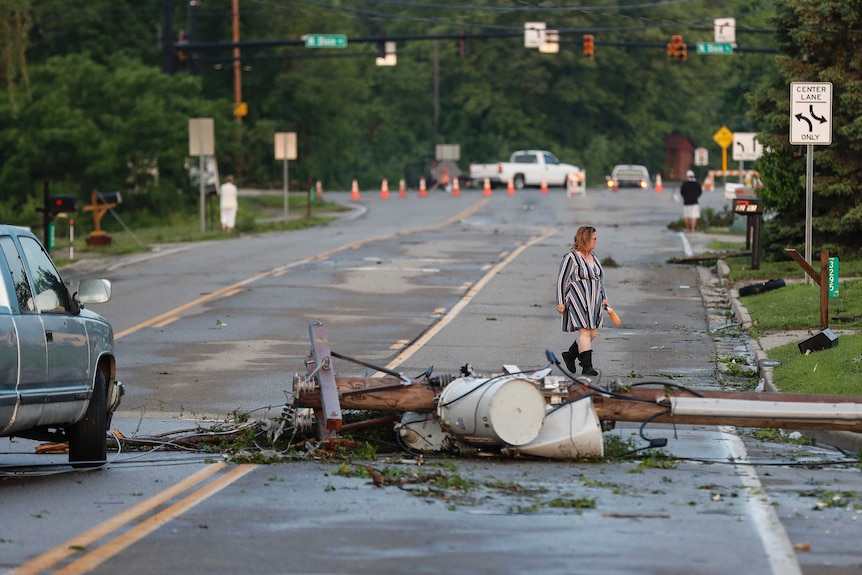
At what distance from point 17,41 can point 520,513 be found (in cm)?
4630

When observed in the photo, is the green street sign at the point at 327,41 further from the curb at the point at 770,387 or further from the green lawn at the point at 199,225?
the curb at the point at 770,387

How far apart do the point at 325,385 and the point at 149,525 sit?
2688mm

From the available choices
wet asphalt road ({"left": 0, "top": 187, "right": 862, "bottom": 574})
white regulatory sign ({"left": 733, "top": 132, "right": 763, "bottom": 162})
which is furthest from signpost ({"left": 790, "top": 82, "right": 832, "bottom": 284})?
white regulatory sign ({"left": 733, "top": 132, "right": 763, "bottom": 162})

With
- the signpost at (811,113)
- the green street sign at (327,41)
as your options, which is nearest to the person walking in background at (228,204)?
the green street sign at (327,41)

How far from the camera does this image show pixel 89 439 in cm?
1150

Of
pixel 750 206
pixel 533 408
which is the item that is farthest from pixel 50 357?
pixel 750 206

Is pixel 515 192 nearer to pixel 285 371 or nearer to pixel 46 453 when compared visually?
pixel 285 371

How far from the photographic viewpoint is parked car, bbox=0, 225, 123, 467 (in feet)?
34.2

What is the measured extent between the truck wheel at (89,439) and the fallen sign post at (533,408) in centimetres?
138

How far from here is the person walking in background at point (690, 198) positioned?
1689 inches

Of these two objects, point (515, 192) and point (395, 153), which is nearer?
point (515, 192)

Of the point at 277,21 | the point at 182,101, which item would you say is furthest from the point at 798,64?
the point at 277,21

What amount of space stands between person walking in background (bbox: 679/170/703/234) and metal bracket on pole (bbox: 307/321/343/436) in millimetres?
31083

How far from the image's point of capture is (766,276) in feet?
93.4
